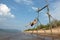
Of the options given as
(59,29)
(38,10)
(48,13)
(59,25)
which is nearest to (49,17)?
(48,13)

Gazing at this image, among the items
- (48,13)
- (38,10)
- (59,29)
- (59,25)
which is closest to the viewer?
(48,13)

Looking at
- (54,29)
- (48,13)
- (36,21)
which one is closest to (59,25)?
(54,29)

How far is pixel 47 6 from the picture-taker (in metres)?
24.7

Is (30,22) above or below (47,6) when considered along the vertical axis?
below

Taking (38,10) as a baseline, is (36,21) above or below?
below

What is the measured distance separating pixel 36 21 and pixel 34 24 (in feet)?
2.32

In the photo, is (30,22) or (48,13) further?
(30,22)

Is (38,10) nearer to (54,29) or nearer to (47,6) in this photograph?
(47,6)

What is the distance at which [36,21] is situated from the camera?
29000 mm

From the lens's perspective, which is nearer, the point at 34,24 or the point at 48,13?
the point at 48,13

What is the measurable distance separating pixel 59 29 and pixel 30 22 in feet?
98.3

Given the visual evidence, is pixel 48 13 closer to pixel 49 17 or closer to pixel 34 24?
pixel 49 17

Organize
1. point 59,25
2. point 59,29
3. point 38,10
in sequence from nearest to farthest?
1. point 38,10
2. point 59,29
3. point 59,25

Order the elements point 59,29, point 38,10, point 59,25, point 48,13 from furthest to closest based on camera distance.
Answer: point 59,25, point 59,29, point 38,10, point 48,13
